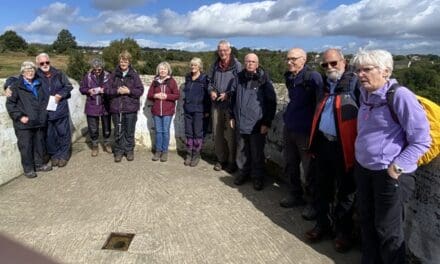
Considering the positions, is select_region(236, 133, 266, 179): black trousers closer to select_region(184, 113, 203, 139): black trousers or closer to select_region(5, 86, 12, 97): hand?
select_region(184, 113, 203, 139): black trousers

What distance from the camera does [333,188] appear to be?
165 inches

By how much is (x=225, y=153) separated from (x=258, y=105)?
4.40 feet

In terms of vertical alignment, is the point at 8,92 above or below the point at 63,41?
below

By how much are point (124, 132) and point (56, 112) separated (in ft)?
3.45

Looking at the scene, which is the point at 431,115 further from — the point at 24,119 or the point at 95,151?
the point at 95,151

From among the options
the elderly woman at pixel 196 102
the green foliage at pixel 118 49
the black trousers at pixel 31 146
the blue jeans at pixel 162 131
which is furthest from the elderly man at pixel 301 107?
the green foliage at pixel 118 49

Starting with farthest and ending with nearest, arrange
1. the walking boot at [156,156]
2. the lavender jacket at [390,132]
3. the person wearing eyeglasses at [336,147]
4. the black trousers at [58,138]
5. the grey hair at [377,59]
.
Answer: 1. the walking boot at [156,156]
2. the black trousers at [58,138]
3. the person wearing eyeglasses at [336,147]
4. the grey hair at [377,59]
5. the lavender jacket at [390,132]

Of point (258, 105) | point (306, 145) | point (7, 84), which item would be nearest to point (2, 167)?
point (7, 84)

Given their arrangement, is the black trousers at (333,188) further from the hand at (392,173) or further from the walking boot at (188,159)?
the walking boot at (188,159)

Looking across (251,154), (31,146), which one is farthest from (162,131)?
(31,146)

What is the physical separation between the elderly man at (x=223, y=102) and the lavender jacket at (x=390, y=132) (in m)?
2.89

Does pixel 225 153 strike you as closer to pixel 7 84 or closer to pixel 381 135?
pixel 7 84

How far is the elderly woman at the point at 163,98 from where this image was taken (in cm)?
673

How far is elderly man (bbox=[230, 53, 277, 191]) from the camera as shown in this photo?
5461 mm
